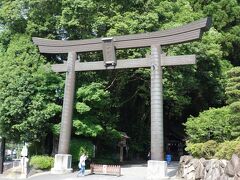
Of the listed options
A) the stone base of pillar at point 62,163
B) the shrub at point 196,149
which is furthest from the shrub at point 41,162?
the shrub at point 196,149

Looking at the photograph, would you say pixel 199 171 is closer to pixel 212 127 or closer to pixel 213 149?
pixel 213 149

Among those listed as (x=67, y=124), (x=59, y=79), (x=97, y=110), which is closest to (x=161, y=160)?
(x=67, y=124)

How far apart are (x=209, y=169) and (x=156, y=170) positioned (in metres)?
3.51

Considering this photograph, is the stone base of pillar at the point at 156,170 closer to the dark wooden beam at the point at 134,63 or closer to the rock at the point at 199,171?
the rock at the point at 199,171

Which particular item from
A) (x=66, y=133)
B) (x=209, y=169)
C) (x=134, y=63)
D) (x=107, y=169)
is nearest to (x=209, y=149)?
(x=209, y=169)

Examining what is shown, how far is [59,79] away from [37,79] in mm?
1851

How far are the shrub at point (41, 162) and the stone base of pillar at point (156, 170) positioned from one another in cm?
773

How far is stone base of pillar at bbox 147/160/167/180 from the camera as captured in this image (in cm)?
2102

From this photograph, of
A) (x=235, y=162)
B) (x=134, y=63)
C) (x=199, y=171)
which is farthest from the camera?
(x=134, y=63)

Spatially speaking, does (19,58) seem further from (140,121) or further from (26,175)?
(140,121)

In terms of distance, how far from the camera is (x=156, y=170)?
21188 mm

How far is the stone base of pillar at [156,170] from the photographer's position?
2102cm

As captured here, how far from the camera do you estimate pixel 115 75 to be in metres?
31.0

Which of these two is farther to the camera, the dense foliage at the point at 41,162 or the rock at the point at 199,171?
the dense foliage at the point at 41,162
